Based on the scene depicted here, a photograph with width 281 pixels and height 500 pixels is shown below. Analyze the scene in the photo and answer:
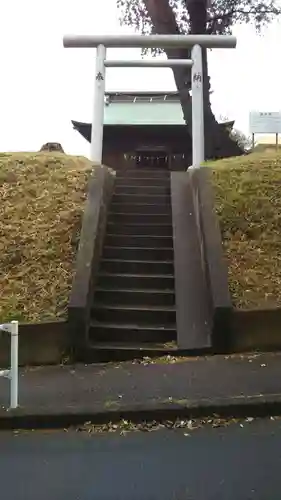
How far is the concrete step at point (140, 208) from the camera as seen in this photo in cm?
940

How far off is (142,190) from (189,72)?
6.10 m

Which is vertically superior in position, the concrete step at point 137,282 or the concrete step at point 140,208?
the concrete step at point 140,208

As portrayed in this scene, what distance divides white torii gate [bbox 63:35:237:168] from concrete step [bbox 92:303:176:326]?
6245mm

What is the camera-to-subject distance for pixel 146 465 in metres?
3.74

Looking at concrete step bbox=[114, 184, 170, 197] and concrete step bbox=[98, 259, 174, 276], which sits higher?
concrete step bbox=[114, 184, 170, 197]

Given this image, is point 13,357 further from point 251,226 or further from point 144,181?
point 144,181

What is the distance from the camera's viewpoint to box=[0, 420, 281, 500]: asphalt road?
11.1 ft

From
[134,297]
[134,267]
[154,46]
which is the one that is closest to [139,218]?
[134,267]

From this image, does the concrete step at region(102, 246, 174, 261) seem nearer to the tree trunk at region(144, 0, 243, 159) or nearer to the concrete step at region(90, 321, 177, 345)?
the concrete step at region(90, 321, 177, 345)

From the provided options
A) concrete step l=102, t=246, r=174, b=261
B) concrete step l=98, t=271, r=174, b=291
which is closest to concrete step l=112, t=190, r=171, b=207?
concrete step l=102, t=246, r=174, b=261

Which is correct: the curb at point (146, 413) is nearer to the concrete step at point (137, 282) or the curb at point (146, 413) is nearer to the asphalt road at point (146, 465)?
the asphalt road at point (146, 465)

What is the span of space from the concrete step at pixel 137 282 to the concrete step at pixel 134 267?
0.25 m

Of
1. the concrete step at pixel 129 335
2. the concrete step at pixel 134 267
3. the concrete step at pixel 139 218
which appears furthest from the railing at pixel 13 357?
the concrete step at pixel 139 218

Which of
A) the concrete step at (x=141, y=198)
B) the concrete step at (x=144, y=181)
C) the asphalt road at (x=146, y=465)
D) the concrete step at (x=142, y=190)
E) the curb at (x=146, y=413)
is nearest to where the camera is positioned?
the asphalt road at (x=146, y=465)
